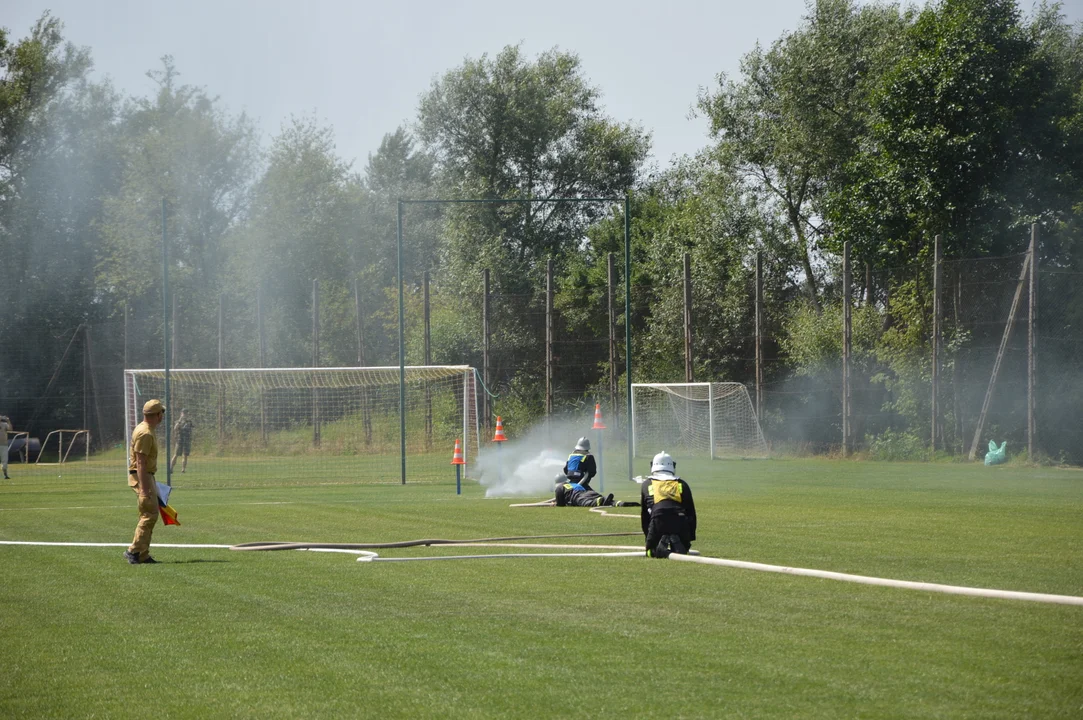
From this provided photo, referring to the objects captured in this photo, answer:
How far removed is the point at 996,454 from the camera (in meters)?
35.5

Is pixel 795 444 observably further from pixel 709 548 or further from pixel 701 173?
pixel 709 548

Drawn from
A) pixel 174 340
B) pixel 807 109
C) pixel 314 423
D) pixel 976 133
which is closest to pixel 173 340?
pixel 174 340

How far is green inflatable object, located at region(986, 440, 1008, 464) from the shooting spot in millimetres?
35438

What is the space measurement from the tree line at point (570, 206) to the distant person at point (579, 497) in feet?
64.2

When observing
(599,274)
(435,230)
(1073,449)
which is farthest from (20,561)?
(435,230)

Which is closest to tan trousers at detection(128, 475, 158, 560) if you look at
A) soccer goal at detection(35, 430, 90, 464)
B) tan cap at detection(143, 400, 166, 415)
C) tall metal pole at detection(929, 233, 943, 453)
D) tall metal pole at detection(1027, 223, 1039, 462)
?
tan cap at detection(143, 400, 166, 415)

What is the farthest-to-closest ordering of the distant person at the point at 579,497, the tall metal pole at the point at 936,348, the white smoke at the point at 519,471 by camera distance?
the tall metal pole at the point at 936,348 < the white smoke at the point at 519,471 < the distant person at the point at 579,497

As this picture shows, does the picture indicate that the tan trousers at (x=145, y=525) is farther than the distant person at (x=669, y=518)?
Yes

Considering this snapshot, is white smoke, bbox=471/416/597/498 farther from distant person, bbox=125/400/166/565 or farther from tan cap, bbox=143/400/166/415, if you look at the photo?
tan cap, bbox=143/400/166/415

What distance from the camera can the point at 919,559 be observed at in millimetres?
12727

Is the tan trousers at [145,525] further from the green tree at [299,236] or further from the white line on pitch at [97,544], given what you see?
the green tree at [299,236]

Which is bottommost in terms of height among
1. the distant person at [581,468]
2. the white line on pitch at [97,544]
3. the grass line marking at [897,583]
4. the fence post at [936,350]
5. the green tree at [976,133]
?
the white line on pitch at [97,544]

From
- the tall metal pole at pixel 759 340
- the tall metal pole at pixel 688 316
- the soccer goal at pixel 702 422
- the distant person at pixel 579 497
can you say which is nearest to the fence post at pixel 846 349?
the soccer goal at pixel 702 422

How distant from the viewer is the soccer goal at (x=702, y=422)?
4391cm
